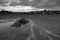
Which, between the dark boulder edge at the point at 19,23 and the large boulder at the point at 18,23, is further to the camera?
the large boulder at the point at 18,23

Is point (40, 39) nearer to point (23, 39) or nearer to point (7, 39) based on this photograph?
point (23, 39)

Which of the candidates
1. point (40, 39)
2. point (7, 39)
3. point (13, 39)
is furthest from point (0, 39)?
point (40, 39)

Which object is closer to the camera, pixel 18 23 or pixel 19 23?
pixel 18 23

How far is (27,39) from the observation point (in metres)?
11.3

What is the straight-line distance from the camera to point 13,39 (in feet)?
38.3

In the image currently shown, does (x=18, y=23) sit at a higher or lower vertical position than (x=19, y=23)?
higher

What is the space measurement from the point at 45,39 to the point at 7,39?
638 cm

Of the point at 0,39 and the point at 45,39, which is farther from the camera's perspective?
the point at 0,39

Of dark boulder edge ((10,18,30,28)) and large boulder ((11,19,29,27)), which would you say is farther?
large boulder ((11,19,29,27))

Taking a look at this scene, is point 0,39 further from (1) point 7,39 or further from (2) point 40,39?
(2) point 40,39

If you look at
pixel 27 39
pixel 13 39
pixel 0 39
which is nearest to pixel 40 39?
pixel 27 39

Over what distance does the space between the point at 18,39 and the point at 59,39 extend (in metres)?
6.80

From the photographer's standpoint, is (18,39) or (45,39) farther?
(18,39)

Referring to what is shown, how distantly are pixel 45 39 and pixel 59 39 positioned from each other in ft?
7.86
